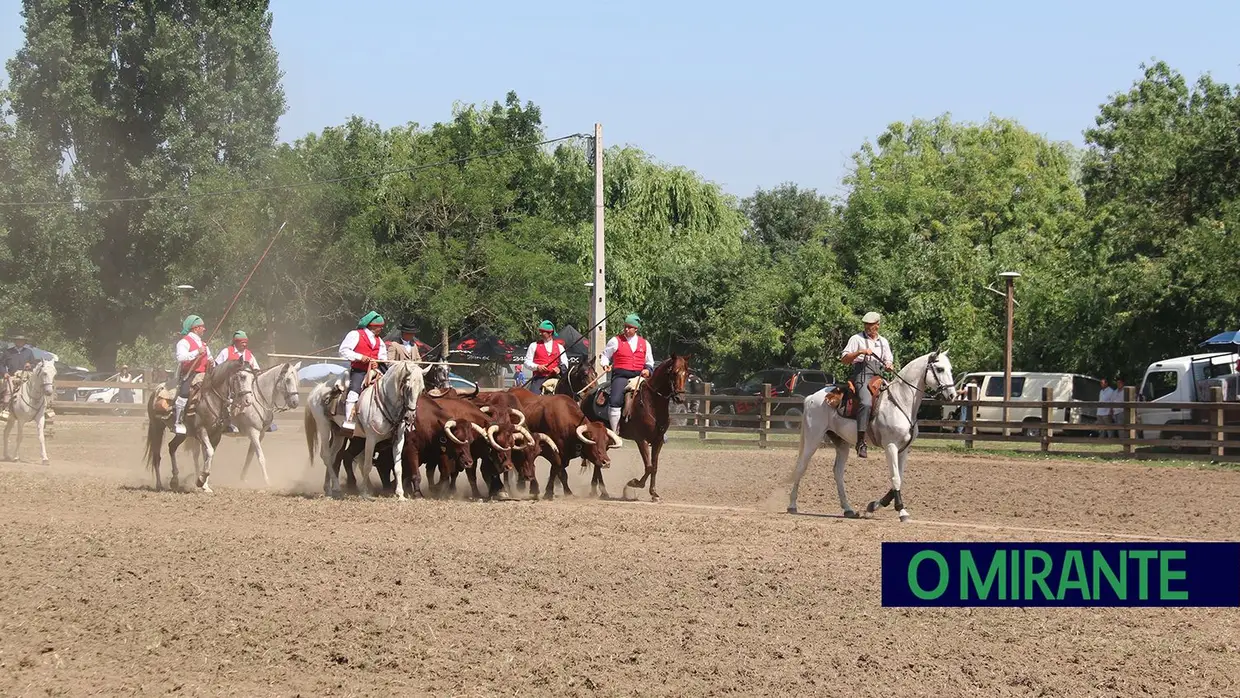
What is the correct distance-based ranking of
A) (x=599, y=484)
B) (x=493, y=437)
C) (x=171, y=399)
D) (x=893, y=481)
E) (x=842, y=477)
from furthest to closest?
(x=171, y=399)
(x=599, y=484)
(x=493, y=437)
(x=842, y=477)
(x=893, y=481)

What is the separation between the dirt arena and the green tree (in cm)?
3574

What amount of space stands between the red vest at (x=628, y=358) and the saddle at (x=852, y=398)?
3.41 m

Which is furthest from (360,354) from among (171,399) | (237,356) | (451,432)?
(171,399)

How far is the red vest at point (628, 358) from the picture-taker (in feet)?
64.1

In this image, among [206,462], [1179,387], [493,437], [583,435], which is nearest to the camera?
[493,437]

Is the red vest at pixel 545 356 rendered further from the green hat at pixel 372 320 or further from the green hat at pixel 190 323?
the green hat at pixel 190 323

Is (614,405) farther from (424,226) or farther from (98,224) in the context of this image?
(98,224)

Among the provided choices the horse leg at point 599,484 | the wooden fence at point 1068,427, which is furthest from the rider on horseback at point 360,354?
the wooden fence at point 1068,427

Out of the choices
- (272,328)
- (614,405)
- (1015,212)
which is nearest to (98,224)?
(272,328)

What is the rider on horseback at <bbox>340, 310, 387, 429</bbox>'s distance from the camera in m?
18.0

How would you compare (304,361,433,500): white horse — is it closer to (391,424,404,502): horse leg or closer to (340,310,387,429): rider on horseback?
(391,424,404,502): horse leg

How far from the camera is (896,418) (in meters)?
16.6

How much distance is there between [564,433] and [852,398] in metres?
4.03

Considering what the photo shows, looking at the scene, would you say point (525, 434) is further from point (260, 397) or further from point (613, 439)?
point (260, 397)
